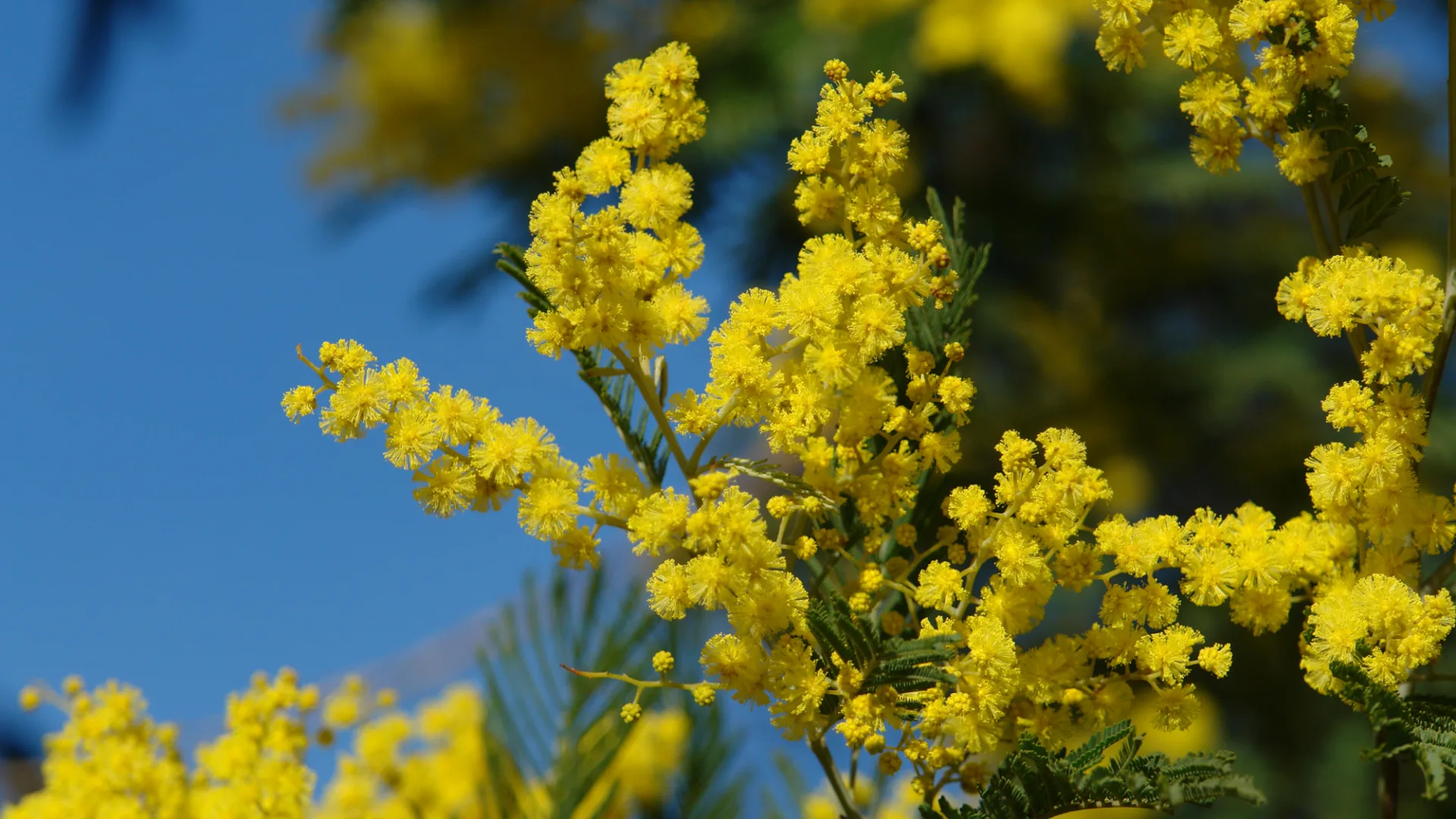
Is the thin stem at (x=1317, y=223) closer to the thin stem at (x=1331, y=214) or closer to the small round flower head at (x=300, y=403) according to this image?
the thin stem at (x=1331, y=214)

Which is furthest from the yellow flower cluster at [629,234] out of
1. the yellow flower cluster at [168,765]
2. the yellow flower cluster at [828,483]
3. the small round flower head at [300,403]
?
the yellow flower cluster at [168,765]

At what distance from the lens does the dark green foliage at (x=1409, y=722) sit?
0.45 m

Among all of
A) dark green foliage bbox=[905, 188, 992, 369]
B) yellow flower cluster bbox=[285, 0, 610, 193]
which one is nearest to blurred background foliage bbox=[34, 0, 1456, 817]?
yellow flower cluster bbox=[285, 0, 610, 193]

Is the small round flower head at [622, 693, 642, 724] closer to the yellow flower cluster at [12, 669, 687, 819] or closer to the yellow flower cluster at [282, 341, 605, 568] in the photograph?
the yellow flower cluster at [282, 341, 605, 568]

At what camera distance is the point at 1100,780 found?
1.55 ft

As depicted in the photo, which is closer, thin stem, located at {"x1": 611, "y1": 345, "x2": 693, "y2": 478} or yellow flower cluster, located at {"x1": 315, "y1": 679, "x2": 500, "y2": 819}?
thin stem, located at {"x1": 611, "y1": 345, "x2": 693, "y2": 478}

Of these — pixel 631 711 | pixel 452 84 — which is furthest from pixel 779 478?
pixel 452 84

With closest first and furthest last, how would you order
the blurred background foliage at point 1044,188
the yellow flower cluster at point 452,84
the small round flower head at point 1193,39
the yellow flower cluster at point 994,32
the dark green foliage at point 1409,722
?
the dark green foliage at point 1409,722, the small round flower head at point 1193,39, the yellow flower cluster at point 994,32, the blurred background foliage at point 1044,188, the yellow flower cluster at point 452,84

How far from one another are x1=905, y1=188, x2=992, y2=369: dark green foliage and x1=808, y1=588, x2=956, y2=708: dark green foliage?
0.48 ft

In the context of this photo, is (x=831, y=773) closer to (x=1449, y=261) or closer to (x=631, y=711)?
(x=631, y=711)

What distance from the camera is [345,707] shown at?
874 mm

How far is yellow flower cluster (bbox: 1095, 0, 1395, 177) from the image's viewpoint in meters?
0.53

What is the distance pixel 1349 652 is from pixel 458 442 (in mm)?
388

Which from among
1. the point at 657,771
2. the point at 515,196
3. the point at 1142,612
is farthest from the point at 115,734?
the point at 515,196
